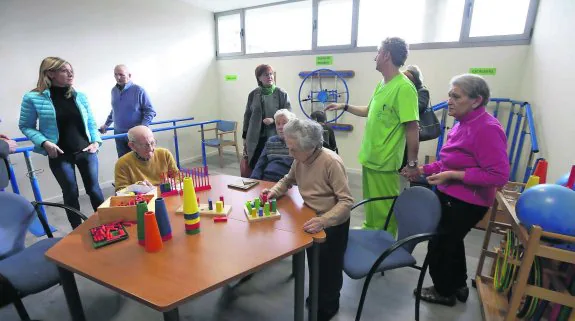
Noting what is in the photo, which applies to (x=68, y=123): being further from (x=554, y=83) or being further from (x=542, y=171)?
(x=554, y=83)

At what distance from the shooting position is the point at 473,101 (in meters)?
1.46

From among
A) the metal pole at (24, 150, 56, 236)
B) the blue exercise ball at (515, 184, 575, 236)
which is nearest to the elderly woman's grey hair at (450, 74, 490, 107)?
the blue exercise ball at (515, 184, 575, 236)

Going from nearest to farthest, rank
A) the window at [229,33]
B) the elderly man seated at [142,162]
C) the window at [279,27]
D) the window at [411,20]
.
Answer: the elderly man seated at [142,162] < the window at [411,20] < the window at [279,27] < the window at [229,33]

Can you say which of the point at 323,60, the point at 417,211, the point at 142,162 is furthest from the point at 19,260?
the point at 323,60

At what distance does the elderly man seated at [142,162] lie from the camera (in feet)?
6.17

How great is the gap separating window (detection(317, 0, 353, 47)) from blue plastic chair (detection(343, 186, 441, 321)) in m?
3.09

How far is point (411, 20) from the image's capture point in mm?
3658

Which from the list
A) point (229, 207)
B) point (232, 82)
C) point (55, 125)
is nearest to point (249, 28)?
point (232, 82)

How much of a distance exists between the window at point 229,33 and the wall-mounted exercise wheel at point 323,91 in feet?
4.93

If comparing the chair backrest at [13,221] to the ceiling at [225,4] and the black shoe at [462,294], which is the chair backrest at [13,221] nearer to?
the black shoe at [462,294]

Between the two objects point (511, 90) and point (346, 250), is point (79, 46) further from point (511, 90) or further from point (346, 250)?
point (511, 90)

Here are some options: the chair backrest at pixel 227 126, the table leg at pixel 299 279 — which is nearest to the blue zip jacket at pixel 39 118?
the table leg at pixel 299 279

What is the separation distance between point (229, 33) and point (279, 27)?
1046 millimetres

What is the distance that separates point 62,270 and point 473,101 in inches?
81.0
